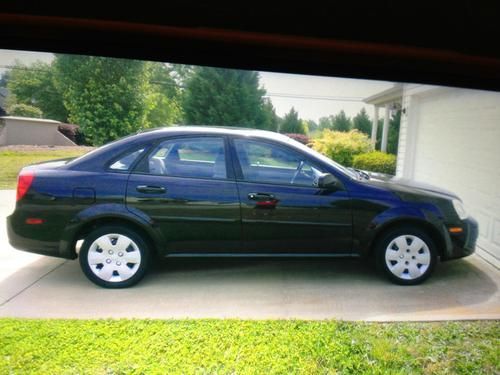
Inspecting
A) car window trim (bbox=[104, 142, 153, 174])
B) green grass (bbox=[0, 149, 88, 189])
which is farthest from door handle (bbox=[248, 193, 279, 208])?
green grass (bbox=[0, 149, 88, 189])

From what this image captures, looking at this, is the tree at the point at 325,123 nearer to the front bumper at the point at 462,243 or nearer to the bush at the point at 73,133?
the front bumper at the point at 462,243

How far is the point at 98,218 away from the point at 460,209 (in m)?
2.91

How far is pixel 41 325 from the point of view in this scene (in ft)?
7.75

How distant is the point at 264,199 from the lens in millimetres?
2850

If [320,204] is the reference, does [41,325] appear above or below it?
below

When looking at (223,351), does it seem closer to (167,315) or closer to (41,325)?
(167,315)

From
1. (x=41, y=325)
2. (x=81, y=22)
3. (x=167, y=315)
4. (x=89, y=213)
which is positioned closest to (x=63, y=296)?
(x=41, y=325)

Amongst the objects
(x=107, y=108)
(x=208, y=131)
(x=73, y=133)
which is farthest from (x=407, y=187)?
(x=73, y=133)

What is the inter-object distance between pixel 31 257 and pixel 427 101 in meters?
3.96

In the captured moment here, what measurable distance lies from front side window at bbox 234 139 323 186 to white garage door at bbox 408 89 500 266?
117cm

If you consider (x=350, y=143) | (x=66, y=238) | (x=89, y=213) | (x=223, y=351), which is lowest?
(x=223, y=351)

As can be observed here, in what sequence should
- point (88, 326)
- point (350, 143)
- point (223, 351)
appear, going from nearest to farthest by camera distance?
point (223, 351) < point (88, 326) < point (350, 143)

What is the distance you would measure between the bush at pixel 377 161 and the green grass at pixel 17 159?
2.87m

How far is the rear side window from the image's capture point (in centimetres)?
280
